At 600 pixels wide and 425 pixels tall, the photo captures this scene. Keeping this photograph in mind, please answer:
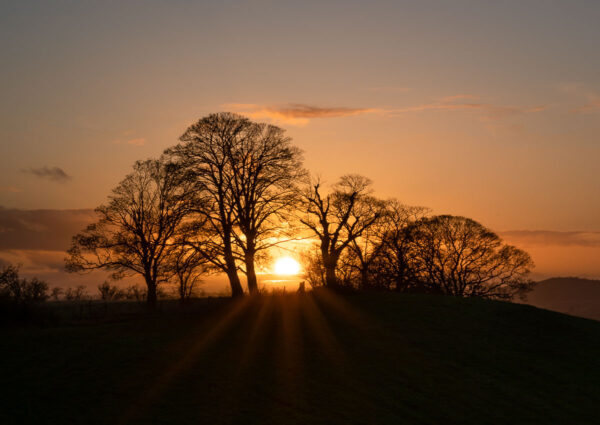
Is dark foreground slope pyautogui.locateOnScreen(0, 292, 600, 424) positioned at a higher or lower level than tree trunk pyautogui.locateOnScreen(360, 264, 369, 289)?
lower

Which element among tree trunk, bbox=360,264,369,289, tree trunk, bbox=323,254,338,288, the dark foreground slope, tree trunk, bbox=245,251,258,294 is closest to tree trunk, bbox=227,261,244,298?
tree trunk, bbox=245,251,258,294

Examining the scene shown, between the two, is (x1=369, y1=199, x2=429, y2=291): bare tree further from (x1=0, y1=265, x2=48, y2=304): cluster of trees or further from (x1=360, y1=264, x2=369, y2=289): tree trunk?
(x1=0, y1=265, x2=48, y2=304): cluster of trees

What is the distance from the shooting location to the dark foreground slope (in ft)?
56.6

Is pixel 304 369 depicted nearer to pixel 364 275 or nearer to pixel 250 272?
pixel 250 272

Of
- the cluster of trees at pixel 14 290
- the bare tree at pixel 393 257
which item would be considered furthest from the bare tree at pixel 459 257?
the cluster of trees at pixel 14 290

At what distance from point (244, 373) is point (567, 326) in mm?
25844

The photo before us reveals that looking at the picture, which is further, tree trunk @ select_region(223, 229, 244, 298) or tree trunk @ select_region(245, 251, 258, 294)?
tree trunk @ select_region(245, 251, 258, 294)

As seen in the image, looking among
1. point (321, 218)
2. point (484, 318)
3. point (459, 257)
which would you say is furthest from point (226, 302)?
point (459, 257)

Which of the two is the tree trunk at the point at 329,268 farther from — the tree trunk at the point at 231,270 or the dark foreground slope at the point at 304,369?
the dark foreground slope at the point at 304,369

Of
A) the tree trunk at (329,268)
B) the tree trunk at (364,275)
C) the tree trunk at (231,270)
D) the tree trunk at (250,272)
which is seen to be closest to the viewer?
the tree trunk at (231,270)

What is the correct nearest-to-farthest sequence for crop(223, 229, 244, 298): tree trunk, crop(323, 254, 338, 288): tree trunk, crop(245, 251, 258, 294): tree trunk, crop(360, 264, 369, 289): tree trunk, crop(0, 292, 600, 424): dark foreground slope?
crop(0, 292, 600, 424): dark foreground slope → crop(223, 229, 244, 298): tree trunk → crop(245, 251, 258, 294): tree trunk → crop(323, 254, 338, 288): tree trunk → crop(360, 264, 369, 289): tree trunk

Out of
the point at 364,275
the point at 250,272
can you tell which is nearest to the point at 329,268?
the point at 250,272

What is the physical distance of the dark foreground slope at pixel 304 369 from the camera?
679 inches

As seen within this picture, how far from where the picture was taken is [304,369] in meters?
22.1
